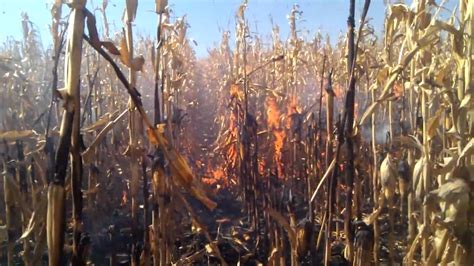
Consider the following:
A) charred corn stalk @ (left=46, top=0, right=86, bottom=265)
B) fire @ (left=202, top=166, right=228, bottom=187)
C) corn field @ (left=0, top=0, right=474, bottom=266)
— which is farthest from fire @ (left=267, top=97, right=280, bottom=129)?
charred corn stalk @ (left=46, top=0, right=86, bottom=265)

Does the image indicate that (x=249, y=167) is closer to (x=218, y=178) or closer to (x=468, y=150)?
(x=218, y=178)

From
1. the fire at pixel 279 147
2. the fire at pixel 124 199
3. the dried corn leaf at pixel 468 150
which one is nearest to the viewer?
the dried corn leaf at pixel 468 150

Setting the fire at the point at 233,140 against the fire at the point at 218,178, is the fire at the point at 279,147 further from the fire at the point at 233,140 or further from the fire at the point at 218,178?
the fire at the point at 218,178

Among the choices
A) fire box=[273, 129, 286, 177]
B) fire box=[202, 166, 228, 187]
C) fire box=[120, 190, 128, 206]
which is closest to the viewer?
fire box=[120, 190, 128, 206]

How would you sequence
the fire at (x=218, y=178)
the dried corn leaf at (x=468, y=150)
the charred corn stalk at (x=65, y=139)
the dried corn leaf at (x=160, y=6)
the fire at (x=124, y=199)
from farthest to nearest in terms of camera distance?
the fire at (x=218, y=178)
the fire at (x=124, y=199)
the dried corn leaf at (x=160, y=6)
the dried corn leaf at (x=468, y=150)
the charred corn stalk at (x=65, y=139)

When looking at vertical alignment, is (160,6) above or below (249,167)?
above

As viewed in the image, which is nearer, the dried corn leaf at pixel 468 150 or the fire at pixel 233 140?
the dried corn leaf at pixel 468 150

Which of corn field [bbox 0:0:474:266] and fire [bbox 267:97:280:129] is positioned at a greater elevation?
fire [bbox 267:97:280:129]

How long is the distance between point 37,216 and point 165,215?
46 cm

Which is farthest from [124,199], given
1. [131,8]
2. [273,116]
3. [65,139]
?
[65,139]

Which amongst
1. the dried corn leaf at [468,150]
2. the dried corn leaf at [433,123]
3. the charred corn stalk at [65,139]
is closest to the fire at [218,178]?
the dried corn leaf at [433,123]

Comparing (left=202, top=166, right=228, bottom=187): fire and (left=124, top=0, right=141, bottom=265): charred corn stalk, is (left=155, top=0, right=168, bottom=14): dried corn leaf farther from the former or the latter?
(left=202, top=166, right=228, bottom=187): fire

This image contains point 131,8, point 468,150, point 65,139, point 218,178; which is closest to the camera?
point 65,139

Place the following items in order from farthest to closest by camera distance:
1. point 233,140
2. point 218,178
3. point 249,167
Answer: point 218,178 → point 233,140 → point 249,167
